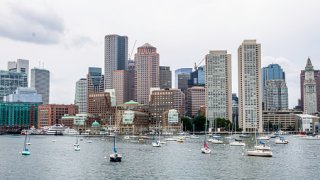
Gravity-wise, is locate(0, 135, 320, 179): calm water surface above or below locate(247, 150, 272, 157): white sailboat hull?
below

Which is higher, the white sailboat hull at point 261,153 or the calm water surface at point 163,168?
the white sailboat hull at point 261,153

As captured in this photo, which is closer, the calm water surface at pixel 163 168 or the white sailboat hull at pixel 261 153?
the calm water surface at pixel 163 168

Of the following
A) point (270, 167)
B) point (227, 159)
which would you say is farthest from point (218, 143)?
point (270, 167)

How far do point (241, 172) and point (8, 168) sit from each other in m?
43.5

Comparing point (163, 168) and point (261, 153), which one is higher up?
point (261, 153)

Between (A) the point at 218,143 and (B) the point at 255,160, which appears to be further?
(A) the point at 218,143

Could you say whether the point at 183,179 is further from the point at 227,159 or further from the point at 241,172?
the point at 227,159

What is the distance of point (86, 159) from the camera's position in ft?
369

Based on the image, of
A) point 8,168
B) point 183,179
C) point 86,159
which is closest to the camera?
point 183,179

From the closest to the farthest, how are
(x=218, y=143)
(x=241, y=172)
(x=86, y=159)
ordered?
(x=241, y=172)
(x=86, y=159)
(x=218, y=143)

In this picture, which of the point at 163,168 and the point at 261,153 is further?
the point at 261,153

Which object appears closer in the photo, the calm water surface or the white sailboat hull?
the calm water surface

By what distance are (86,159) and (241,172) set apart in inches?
1594

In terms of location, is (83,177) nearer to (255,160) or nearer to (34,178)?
(34,178)
